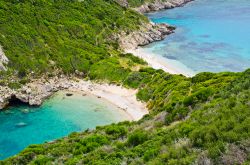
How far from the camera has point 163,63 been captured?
86562 millimetres

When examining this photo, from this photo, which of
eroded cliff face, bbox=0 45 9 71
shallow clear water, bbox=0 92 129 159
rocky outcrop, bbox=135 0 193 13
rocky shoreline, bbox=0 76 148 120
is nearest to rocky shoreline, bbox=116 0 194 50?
rocky shoreline, bbox=0 76 148 120

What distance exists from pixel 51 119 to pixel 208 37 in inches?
2406

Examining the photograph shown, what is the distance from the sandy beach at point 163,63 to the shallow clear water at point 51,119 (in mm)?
20609

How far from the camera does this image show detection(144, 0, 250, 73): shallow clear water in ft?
285

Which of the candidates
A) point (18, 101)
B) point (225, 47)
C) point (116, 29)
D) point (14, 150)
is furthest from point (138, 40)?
point (14, 150)

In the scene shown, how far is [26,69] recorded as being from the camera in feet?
245

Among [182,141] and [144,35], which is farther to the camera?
[144,35]

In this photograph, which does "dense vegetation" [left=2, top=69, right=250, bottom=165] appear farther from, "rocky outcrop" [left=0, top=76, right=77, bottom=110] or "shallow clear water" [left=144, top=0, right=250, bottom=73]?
"shallow clear water" [left=144, top=0, right=250, bottom=73]

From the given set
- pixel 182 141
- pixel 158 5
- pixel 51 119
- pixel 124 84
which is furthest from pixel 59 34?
pixel 158 5

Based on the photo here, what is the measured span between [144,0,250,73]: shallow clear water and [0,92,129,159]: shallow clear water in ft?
89.5

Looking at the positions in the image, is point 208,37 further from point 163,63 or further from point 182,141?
point 182,141

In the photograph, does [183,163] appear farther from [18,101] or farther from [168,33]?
[168,33]

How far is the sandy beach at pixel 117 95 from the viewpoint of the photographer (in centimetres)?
6107

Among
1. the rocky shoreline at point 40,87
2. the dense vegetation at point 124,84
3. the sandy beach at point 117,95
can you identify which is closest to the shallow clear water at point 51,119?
the sandy beach at point 117,95
